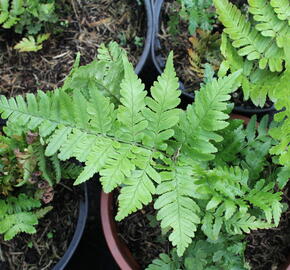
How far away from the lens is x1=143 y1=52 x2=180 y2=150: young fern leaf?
1.29 metres

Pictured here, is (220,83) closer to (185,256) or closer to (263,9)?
(263,9)

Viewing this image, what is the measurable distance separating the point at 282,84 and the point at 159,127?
0.42 metres

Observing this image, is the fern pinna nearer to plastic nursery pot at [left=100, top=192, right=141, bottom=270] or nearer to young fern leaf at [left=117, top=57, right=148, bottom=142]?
young fern leaf at [left=117, top=57, right=148, bottom=142]

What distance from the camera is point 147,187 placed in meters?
1.31

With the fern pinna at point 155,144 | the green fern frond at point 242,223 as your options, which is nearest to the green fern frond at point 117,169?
the fern pinna at point 155,144

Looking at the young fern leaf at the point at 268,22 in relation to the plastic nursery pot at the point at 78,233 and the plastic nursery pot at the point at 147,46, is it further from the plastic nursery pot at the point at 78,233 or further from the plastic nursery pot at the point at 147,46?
the plastic nursery pot at the point at 78,233

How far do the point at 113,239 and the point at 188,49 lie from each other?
100 cm

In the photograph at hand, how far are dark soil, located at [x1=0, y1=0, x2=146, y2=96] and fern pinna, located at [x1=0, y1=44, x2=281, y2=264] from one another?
3.33ft

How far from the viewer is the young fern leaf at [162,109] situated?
129 cm

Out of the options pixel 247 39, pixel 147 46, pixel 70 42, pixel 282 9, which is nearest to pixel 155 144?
pixel 247 39

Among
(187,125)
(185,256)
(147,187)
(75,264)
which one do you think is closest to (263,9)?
(187,125)

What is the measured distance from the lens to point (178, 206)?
131cm

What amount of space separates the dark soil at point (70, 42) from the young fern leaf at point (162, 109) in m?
1.11

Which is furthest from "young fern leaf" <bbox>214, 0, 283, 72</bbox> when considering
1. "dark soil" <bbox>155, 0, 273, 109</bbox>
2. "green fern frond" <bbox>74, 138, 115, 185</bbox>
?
"green fern frond" <bbox>74, 138, 115, 185</bbox>
